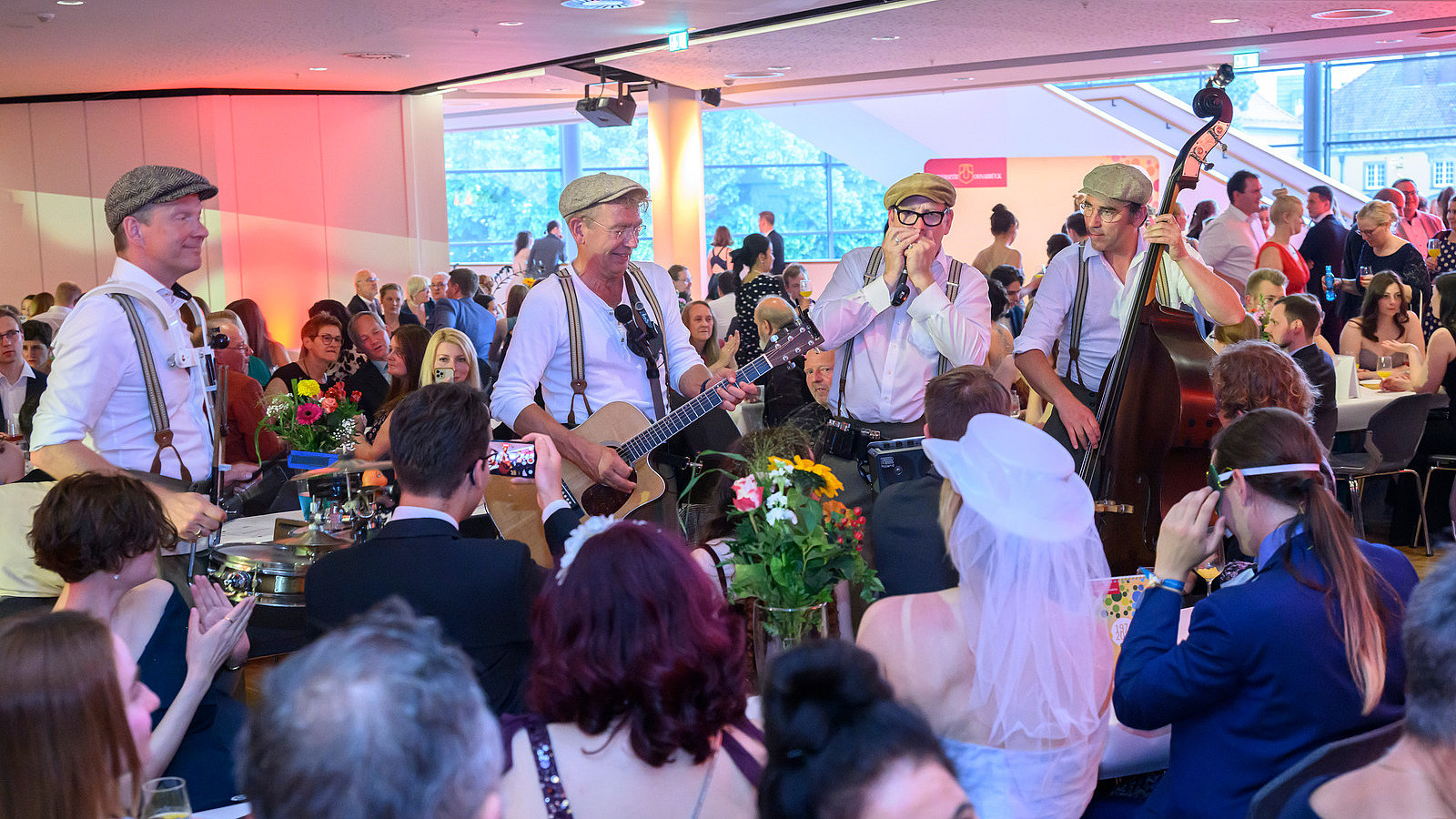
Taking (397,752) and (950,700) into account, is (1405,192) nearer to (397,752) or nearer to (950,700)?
(950,700)

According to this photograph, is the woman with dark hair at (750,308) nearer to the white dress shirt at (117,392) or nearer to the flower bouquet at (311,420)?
the flower bouquet at (311,420)

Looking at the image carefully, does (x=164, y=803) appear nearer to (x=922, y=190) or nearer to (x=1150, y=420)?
(x=922, y=190)

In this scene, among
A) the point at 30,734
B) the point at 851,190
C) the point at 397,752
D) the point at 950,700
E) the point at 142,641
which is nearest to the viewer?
the point at 397,752

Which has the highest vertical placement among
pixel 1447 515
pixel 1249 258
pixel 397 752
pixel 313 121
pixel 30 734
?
pixel 313 121

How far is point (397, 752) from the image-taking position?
1060mm

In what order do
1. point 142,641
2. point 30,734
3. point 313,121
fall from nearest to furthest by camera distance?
point 30,734 < point 142,641 < point 313,121

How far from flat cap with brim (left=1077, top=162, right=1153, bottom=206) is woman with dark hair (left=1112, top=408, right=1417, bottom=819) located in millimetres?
1816

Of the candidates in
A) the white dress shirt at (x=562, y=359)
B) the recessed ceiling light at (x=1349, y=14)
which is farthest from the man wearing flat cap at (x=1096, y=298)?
the recessed ceiling light at (x=1349, y=14)

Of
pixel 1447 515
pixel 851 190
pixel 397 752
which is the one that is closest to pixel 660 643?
pixel 397 752

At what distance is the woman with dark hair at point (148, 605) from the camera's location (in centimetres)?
252

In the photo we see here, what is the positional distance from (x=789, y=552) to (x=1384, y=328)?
239 inches

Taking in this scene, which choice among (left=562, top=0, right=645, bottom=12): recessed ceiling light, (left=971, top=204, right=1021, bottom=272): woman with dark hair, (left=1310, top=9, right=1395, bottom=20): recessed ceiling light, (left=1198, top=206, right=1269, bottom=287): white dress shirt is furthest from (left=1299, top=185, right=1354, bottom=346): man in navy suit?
(left=562, top=0, right=645, bottom=12): recessed ceiling light

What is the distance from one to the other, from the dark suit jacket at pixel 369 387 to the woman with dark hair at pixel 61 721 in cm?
475

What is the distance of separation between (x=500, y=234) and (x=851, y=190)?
7.78 m
